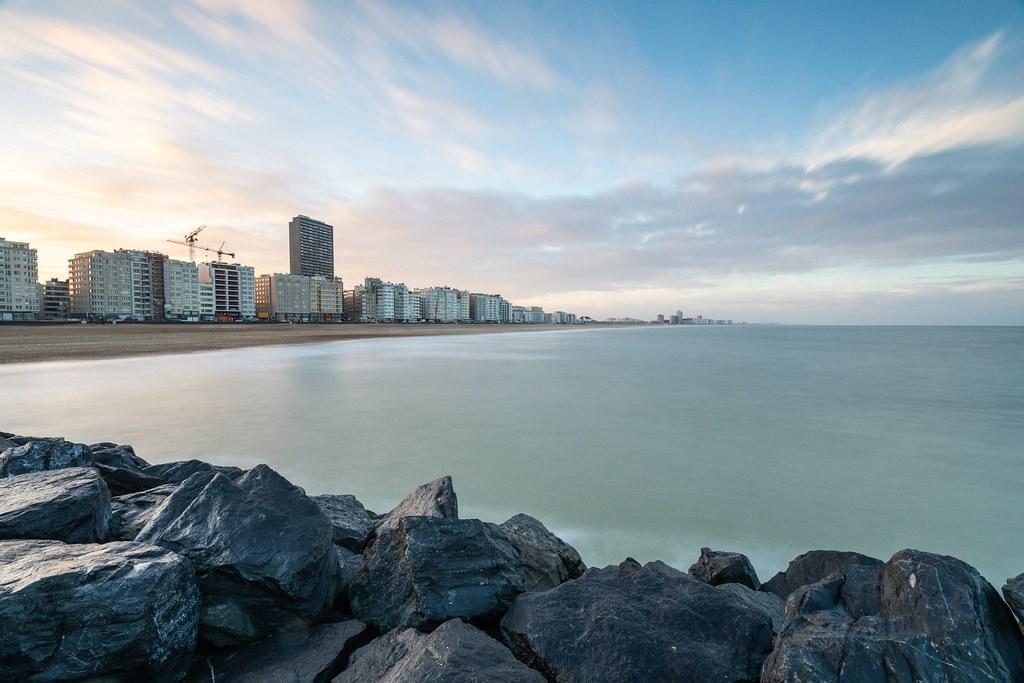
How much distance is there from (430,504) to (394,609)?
2.67ft

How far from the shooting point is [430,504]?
3.39 metres

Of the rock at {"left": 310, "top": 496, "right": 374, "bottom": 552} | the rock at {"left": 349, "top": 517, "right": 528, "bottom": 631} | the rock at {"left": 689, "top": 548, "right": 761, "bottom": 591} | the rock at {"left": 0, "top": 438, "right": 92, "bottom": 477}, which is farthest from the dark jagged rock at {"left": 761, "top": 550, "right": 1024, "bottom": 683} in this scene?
the rock at {"left": 0, "top": 438, "right": 92, "bottom": 477}

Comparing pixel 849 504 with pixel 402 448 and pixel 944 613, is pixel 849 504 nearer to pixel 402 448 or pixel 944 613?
pixel 944 613

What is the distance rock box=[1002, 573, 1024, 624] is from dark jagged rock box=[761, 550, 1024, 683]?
4 cm

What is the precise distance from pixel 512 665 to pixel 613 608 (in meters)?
0.65

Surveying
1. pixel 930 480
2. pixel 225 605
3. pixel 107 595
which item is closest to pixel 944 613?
pixel 225 605

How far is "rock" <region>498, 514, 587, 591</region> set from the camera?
3.24 metres

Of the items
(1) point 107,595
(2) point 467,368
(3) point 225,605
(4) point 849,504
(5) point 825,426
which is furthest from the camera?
(2) point 467,368

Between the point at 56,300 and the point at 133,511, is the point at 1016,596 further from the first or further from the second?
the point at 56,300

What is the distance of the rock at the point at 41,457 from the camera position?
357cm

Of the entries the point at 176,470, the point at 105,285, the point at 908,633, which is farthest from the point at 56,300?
the point at 908,633

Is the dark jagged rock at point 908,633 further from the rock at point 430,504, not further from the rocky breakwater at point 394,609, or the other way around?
the rock at point 430,504

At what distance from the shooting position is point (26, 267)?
73.8 metres

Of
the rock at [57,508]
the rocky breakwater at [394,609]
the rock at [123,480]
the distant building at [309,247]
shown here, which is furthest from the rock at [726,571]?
the distant building at [309,247]
